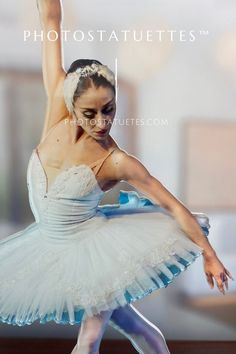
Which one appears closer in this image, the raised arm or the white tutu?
the white tutu

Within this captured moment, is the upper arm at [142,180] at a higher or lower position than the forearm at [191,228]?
higher

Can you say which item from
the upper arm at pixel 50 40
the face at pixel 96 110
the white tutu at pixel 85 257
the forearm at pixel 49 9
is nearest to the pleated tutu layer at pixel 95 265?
the white tutu at pixel 85 257

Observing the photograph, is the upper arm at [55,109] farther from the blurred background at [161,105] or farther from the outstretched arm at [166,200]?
the outstretched arm at [166,200]

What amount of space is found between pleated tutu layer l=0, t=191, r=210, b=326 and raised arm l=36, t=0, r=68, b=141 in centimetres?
24

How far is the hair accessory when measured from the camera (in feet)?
3.56

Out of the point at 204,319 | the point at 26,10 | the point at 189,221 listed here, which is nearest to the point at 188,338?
the point at 204,319

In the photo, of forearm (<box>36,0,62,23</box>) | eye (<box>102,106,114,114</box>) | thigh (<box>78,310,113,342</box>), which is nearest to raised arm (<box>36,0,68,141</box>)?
forearm (<box>36,0,62,23</box>)

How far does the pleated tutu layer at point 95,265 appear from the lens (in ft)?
3.37

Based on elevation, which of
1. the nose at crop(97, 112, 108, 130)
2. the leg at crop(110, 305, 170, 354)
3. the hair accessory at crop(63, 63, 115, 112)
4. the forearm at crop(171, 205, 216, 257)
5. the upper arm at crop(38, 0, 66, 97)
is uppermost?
the upper arm at crop(38, 0, 66, 97)

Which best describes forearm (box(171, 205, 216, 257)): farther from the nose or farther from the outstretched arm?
the nose

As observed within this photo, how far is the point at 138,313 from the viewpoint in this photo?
3.72 feet

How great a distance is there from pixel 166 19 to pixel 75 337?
2.55 ft

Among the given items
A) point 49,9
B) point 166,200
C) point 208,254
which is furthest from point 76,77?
point 208,254

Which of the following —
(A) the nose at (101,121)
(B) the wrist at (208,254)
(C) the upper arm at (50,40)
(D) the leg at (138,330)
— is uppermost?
(C) the upper arm at (50,40)
